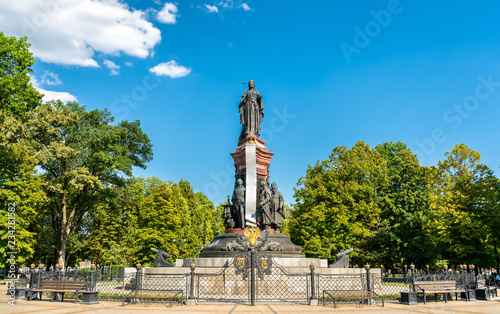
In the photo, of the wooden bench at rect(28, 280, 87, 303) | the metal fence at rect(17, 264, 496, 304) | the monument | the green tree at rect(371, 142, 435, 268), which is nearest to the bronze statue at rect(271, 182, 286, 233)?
the monument

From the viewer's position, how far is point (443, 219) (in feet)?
91.4

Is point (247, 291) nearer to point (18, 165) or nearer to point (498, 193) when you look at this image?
point (18, 165)

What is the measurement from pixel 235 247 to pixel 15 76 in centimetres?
1860

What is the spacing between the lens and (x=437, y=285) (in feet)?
44.9

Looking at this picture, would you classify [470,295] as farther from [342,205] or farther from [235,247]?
[342,205]

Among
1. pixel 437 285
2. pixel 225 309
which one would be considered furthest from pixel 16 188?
pixel 437 285

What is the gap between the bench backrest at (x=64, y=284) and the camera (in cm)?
1311

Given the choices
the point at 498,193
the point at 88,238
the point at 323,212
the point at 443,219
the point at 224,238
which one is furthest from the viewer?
the point at 88,238

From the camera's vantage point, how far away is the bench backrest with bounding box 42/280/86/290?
13109mm

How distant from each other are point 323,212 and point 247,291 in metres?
19.5

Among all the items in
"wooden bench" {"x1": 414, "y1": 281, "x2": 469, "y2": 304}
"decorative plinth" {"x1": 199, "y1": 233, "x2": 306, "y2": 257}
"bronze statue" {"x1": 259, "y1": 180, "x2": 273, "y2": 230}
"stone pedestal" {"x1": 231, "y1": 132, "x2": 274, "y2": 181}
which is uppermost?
"stone pedestal" {"x1": 231, "y1": 132, "x2": 274, "y2": 181}

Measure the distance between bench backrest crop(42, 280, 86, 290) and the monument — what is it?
16.9 feet

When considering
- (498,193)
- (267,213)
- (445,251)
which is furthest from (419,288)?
(445,251)

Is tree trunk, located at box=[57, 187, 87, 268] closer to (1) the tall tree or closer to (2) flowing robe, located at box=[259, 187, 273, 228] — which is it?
(1) the tall tree
